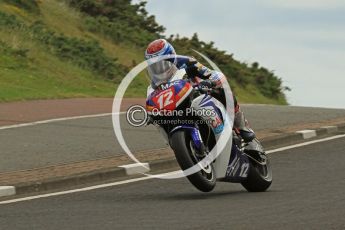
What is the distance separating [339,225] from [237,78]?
3886 centimetres

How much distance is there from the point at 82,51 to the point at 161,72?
83.0 ft

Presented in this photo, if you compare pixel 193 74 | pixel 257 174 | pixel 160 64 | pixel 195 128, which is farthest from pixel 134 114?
pixel 257 174

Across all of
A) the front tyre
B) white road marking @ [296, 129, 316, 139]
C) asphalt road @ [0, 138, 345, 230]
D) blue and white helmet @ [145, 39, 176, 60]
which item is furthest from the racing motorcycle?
white road marking @ [296, 129, 316, 139]

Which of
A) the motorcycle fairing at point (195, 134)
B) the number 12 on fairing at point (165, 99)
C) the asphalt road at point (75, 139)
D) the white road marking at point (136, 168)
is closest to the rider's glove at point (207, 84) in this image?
the number 12 on fairing at point (165, 99)

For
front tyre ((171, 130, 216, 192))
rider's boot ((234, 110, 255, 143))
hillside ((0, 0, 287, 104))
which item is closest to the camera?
front tyre ((171, 130, 216, 192))

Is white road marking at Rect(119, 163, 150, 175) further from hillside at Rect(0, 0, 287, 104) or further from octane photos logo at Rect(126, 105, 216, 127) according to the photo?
hillside at Rect(0, 0, 287, 104)

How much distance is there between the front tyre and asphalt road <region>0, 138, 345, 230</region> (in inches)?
8.2

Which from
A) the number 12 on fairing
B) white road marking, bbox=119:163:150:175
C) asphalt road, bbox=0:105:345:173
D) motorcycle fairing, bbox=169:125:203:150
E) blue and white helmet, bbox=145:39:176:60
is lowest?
→ white road marking, bbox=119:163:150:175

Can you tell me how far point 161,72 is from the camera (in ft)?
35.5

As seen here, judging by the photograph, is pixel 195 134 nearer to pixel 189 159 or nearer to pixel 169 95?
pixel 189 159

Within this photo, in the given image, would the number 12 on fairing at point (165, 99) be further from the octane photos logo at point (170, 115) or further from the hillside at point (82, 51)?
the hillside at point (82, 51)

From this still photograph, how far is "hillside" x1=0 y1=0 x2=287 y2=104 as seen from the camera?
27.6 m

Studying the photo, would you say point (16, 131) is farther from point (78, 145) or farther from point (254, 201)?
point (254, 201)

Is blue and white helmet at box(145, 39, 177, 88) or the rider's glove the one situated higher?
blue and white helmet at box(145, 39, 177, 88)
